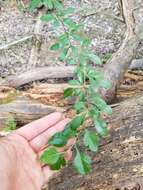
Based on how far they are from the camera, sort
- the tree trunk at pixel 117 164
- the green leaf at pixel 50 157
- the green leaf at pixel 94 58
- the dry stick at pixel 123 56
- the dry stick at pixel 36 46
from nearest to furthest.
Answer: the green leaf at pixel 50 157
the green leaf at pixel 94 58
the tree trunk at pixel 117 164
the dry stick at pixel 123 56
the dry stick at pixel 36 46

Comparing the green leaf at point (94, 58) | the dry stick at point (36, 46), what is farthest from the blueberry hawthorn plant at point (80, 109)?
the dry stick at point (36, 46)

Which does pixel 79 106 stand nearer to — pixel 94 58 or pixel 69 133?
pixel 69 133

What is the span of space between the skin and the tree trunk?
0.08 meters

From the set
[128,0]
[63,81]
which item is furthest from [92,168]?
[128,0]

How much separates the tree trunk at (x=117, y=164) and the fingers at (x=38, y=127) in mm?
275

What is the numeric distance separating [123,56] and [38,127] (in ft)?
3.07

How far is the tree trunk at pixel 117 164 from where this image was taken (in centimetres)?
172

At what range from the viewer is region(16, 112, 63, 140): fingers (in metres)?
2.13

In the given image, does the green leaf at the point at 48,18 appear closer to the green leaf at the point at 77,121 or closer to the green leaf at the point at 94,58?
the green leaf at the point at 94,58

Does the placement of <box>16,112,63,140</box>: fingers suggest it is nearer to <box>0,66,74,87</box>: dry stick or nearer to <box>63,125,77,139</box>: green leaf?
<box>63,125,77,139</box>: green leaf

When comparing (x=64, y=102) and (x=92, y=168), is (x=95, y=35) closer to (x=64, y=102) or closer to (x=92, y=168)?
(x=64, y=102)

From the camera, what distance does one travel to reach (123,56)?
9.32 ft

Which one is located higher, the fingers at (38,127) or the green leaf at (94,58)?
the green leaf at (94,58)

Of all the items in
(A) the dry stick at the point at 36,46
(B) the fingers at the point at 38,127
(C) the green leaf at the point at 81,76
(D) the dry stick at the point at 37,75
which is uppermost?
(C) the green leaf at the point at 81,76
